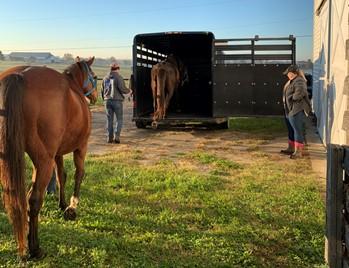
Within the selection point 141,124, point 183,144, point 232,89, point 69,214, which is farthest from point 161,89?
point 69,214

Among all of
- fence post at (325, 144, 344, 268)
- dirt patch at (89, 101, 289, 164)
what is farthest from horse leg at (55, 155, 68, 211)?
fence post at (325, 144, 344, 268)

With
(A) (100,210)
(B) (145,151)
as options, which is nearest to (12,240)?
(A) (100,210)

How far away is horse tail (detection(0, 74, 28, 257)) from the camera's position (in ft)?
12.2

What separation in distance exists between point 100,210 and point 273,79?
6854 mm

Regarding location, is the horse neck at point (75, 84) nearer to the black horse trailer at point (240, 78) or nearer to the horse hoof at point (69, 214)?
the horse hoof at point (69, 214)

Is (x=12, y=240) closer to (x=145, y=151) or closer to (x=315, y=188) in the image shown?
(x=315, y=188)

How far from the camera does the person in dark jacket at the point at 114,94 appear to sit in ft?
34.3

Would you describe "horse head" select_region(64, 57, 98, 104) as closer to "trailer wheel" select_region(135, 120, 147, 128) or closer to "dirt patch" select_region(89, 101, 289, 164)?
"dirt patch" select_region(89, 101, 289, 164)

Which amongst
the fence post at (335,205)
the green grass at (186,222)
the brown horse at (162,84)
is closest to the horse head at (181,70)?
the brown horse at (162,84)

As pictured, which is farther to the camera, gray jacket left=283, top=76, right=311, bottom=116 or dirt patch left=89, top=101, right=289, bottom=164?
dirt patch left=89, top=101, right=289, bottom=164

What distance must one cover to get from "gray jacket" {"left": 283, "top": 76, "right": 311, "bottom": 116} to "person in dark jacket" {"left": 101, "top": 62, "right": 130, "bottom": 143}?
13.1 feet

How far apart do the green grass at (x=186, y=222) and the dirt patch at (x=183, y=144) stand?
1730 mm

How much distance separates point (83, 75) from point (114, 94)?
5.03 m

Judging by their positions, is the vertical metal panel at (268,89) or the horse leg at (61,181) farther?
the vertical metal panel at (268,89)
